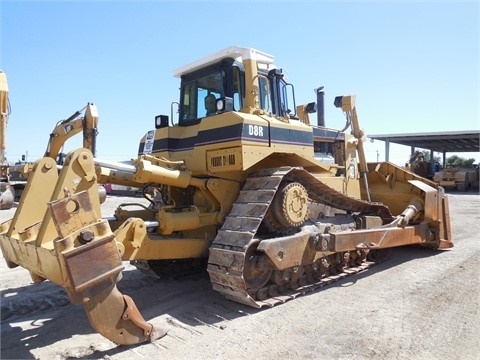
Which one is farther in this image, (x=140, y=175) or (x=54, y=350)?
(x=140, y=175)

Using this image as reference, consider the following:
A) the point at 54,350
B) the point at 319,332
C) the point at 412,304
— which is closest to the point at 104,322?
the point at 54,350

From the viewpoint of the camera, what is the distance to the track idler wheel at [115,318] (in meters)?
3.63

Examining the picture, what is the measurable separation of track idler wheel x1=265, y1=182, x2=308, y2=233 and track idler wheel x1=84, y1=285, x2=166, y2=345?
7.05 ft

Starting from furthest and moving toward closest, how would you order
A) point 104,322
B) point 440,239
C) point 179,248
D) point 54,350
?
point 440,239 < point 179,248 < point 54,350 < point 104,322

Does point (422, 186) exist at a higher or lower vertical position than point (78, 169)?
lower

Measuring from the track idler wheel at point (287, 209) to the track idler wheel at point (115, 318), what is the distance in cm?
215

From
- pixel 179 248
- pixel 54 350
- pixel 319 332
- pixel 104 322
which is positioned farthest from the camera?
pixel 179 248

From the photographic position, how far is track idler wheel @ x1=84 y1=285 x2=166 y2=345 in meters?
3.63

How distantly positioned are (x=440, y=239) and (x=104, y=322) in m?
6.78

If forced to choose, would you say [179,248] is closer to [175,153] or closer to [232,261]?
[232,261]

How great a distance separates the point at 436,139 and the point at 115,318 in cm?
3410

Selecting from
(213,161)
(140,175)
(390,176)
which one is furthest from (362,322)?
(390,176)

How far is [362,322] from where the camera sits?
462cm

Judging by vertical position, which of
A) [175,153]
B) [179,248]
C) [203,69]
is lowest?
[179,248]
